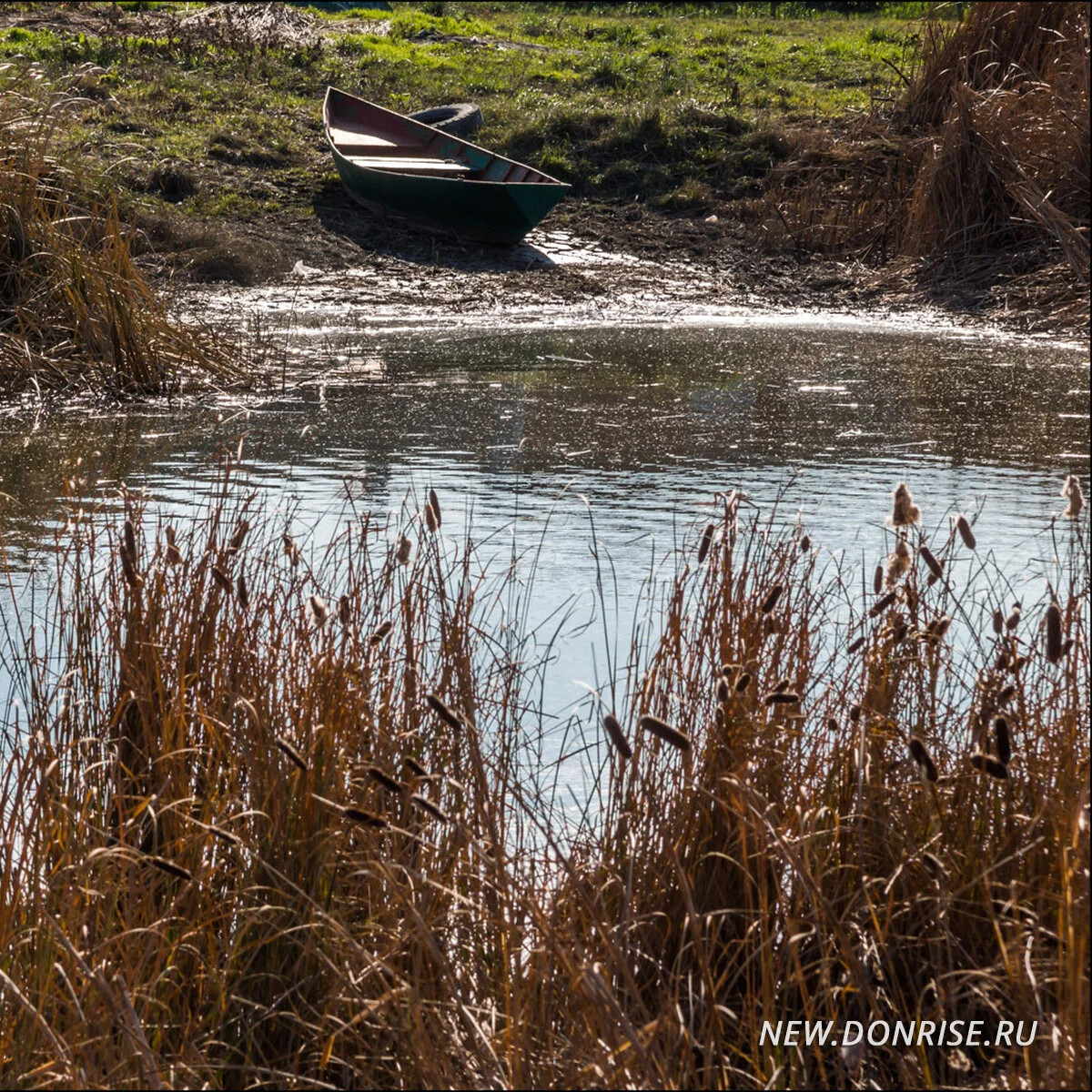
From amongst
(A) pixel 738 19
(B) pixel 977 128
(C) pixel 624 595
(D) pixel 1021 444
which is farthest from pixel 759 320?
(A) pixel 738 19

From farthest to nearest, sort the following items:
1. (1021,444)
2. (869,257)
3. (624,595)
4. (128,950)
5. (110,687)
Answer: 1. (869,257)
2. (1021,444)
3. (624,595)
4. (110,687)
5. (128,950)

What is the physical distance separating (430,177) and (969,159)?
4847mm

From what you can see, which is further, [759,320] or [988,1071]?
[759,320]

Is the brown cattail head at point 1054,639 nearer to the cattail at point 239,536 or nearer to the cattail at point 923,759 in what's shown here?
the cattail at point 923,759

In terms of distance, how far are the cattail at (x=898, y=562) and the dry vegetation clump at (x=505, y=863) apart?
1.2 inches

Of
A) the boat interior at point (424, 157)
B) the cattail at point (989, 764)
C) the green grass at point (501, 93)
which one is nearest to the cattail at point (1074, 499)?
the cattail at point (989, 764)

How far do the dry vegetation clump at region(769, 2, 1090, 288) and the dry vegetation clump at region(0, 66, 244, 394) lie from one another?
3953 mm

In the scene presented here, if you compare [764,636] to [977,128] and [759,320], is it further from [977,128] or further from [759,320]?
[759,320]

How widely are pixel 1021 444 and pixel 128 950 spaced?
4702mm

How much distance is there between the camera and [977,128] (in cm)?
852

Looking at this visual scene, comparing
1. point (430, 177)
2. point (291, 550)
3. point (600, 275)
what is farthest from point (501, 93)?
point (291, 550)

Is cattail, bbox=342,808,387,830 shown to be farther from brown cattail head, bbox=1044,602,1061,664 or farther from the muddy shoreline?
the muddy shoreline

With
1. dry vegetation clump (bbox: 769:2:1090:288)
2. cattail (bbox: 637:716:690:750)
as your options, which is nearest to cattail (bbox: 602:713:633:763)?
cattail (bbox: 637:716:690:750)

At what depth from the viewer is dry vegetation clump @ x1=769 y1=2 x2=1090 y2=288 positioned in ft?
13.6
